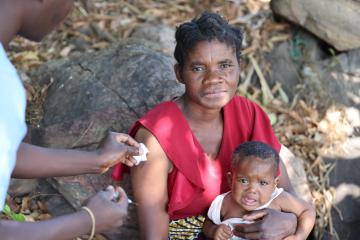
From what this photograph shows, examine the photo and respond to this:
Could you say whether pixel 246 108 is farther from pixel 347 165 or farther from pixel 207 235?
pixel 347 165

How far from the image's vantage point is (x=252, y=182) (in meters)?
3.03

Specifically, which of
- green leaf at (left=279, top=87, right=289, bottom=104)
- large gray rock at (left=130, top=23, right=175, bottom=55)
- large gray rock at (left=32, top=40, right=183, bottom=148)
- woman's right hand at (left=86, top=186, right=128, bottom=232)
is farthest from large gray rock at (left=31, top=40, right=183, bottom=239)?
woman's right hand at (left=86, top=186, right=128, bottom=232)

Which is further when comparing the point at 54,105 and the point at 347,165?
the point at 347,165

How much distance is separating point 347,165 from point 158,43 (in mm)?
1620

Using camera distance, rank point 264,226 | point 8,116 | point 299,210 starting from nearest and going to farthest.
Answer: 1. point 8,116
2. point 264,226
3. point 299,210

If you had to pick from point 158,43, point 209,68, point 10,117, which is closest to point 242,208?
point 209,68

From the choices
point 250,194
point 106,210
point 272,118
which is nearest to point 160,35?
point 272,118

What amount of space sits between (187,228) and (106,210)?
112 cm

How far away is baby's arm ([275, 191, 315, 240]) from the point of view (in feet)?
10.7

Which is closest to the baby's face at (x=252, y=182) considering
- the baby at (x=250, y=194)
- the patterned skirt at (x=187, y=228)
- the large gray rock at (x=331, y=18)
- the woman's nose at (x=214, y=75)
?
the baby at (x=250, y=194)

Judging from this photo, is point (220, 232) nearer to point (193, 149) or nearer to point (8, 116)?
point (193, 149)

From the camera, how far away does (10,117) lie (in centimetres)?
200

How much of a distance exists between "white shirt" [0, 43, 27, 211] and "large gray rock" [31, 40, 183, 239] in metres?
1.55

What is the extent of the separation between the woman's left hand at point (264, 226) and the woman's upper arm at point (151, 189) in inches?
15.4
